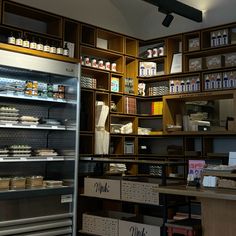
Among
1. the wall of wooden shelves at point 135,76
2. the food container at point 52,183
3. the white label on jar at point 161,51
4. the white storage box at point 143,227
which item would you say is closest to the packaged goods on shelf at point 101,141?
the wall of wooden shelves at point 135,76

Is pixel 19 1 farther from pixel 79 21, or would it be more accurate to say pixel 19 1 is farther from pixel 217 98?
pixel 217 98

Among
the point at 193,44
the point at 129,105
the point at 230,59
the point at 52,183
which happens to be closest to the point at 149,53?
the point at 193,44

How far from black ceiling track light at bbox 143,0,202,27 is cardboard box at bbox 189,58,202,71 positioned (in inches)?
23.6

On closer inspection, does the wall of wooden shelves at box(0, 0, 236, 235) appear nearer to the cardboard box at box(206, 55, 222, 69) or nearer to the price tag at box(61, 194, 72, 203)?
the cardboard box at box(206, 55, 222, 69)

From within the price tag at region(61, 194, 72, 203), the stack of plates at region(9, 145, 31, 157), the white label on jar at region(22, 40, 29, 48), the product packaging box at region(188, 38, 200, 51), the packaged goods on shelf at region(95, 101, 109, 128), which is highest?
the product packaging box at region(188, 38, 200, 51)

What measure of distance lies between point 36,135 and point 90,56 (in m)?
1.83

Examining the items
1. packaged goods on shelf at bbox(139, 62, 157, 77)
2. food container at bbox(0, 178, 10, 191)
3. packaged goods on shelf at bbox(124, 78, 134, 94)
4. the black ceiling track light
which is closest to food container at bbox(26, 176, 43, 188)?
food container at bbox(0, 178, 10, 191)

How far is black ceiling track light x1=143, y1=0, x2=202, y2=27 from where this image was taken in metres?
5.00

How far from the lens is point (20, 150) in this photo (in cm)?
418

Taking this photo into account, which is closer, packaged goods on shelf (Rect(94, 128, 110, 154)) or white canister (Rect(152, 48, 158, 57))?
packaged goods on shelf (Rect(94, 128, 110, 154))

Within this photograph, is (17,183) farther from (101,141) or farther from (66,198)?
(101,141)

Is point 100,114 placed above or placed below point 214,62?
below

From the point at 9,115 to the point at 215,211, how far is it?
2.37m

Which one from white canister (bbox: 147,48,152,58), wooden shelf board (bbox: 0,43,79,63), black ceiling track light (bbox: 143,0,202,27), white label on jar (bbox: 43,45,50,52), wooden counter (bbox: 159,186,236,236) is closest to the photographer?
wooden counter (bbox: 159,186,236,236)
